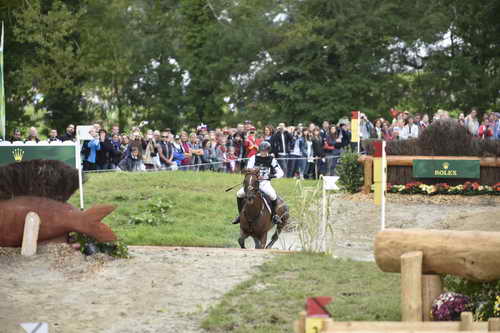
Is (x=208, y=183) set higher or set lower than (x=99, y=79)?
lower

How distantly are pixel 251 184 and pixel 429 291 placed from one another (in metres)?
6.66

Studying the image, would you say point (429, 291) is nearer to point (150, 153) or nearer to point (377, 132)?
point (150, 153)

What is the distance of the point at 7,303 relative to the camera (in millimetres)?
10344

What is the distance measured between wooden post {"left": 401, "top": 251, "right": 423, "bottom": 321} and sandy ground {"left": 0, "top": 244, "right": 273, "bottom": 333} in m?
2.13

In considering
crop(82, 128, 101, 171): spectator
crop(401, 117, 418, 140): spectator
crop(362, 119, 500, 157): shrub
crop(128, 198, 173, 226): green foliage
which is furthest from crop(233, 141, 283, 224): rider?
crop(401, 117, 418, 140): spectator

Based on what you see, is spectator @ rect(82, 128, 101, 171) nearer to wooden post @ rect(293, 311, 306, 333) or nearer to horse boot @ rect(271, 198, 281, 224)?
horse boot @ rect(271, 198, 281, 224)

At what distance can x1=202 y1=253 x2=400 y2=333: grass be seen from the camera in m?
9.61

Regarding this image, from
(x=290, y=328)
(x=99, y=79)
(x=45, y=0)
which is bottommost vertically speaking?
(x=290, y=328)

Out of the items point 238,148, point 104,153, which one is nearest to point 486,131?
point 238,148

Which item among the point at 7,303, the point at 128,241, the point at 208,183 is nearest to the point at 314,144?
the point at 208,183

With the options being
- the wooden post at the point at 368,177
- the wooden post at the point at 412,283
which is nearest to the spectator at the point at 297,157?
the wooden post at the point at 368,177

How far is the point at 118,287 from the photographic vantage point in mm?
11039

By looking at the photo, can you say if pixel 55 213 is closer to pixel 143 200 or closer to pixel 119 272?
pixel 119 272

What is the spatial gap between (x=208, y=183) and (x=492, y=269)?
13841mm
